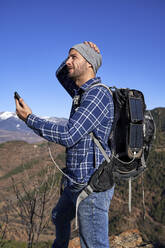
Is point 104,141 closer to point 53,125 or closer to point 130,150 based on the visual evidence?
point 130,150

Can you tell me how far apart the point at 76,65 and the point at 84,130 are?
64 centimetres

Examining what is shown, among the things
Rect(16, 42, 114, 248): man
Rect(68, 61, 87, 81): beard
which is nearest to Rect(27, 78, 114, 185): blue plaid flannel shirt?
Rect(16, 42, 114, 248): man

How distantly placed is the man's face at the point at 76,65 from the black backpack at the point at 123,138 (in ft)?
0.97

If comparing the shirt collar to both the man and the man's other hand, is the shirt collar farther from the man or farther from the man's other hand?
the man's other hand

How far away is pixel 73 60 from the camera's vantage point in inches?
83.1

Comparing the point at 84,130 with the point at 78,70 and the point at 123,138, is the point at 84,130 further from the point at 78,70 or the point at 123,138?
the point at 78,70

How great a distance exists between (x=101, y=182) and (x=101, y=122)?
1.58ft

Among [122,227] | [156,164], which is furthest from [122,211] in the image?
[156,164]

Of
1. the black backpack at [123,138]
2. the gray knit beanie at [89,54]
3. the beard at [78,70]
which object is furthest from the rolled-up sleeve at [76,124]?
the gray knit beanie at [89,54]

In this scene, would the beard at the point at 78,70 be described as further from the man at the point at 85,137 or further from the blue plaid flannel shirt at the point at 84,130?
the blue plaid flannel shirt at the point at 84,130

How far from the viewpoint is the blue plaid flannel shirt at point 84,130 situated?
1.77 metres

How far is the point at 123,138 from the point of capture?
198cm

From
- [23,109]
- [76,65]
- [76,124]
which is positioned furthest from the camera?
[76,65]

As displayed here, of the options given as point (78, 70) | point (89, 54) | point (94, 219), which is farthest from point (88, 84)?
point (94, 219)
